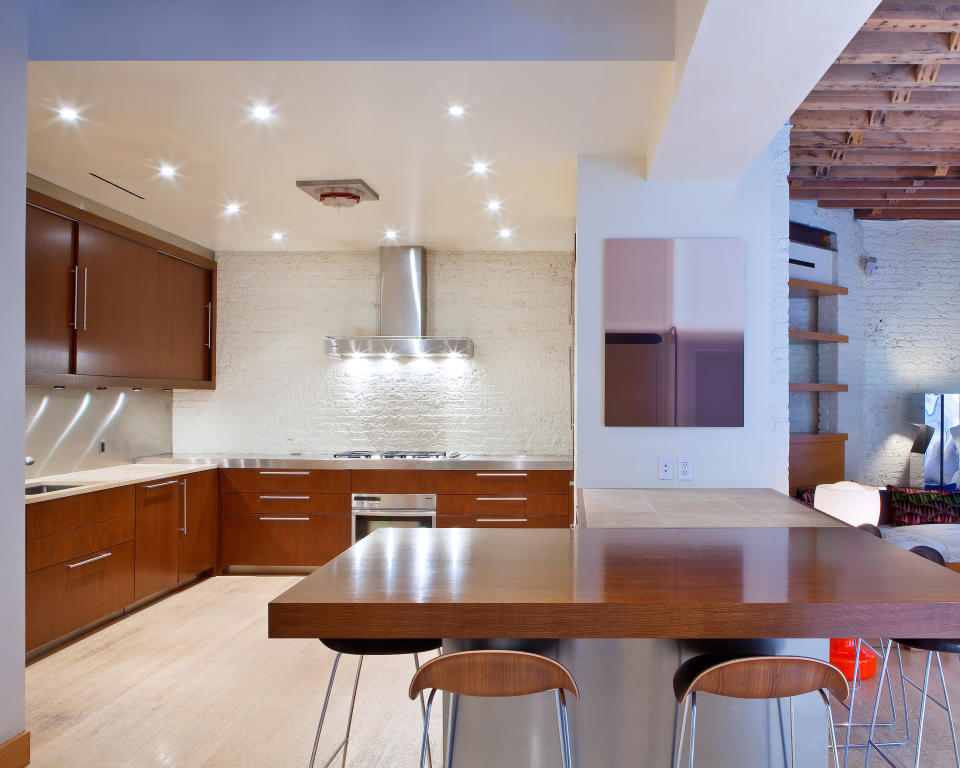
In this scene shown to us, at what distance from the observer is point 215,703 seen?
3012 millimetres

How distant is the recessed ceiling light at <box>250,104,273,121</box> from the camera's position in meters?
2.71

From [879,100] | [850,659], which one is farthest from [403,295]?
[850,659]

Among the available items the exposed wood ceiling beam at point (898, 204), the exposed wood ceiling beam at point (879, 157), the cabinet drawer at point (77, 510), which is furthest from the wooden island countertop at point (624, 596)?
the exposed wood ceiling beam at point (898, 204)

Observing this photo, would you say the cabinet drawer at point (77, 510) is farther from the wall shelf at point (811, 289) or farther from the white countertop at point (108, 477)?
the wall shelf at point (811, 289)

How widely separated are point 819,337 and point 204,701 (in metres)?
5.26

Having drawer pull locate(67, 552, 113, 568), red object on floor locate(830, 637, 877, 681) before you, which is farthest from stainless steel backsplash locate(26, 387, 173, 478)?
red object on floor locate(830, 637, 877, 681)

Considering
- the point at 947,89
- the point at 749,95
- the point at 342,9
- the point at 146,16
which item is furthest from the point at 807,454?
the point at 146,16

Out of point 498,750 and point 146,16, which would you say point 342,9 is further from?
point 498,750

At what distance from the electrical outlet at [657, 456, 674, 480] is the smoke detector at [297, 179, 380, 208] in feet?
7.09

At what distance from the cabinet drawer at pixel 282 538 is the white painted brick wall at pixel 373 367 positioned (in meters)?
0.85

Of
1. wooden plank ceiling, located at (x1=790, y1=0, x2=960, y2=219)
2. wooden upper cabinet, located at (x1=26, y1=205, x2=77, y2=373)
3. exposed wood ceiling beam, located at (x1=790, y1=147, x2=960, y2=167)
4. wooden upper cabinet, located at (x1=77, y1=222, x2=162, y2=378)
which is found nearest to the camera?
wooden plank ceiling, located at (x1=790, y1=0, x2=960, y2=219)

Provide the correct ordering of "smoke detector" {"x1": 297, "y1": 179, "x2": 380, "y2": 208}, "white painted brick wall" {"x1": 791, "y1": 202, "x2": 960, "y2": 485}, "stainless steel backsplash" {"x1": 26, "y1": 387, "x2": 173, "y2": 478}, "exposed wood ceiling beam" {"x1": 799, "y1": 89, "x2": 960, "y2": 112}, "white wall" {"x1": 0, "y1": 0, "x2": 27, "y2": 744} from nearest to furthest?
1. "white wall" {"x1": 0, "y1": 0, "x2": 27, "y2": 744}
2. "exposed wood ceiling beam" {"x1": 799, "y1": 89, "x2": 960, "y2": 112}
3. "smoke detector" {"x1": 297, "y1": 179, "x2": 380, "y2": 208}
4. "stainless steel backsplash" {"x1": 26, "y1": 387, "x2": 173, "y2": 478}
5. "white painted brick wall" {"x1": 791, "y1": 202, "x2": 960, "y2": 485}

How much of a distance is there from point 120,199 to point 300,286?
179 centimetres

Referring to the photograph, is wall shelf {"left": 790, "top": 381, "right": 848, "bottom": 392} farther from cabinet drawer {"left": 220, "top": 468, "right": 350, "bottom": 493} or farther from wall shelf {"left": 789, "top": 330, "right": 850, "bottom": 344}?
→ cabinet drawer {"left": 220, "top": 468, "right": 350, "bottom": 493}
